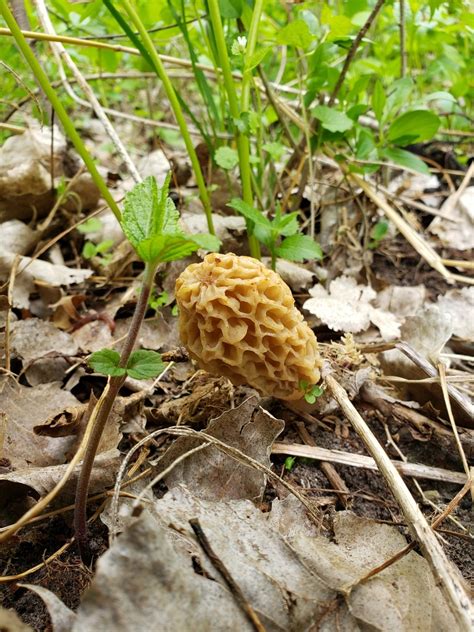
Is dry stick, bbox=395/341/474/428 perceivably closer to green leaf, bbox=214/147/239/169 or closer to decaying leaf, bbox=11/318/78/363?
green leaf, bbox=214/147/239/169

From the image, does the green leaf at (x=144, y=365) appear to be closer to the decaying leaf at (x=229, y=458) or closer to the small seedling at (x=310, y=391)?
the decaying leaf at (x=229, y=458)

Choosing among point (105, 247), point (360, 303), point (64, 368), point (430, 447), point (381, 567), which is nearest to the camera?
point (381, 567)

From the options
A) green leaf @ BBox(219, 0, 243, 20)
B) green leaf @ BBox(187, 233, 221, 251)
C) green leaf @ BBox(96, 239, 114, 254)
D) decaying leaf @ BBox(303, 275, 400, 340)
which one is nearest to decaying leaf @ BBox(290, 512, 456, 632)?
green leaf @ BBox(187, 233, 221, 251)

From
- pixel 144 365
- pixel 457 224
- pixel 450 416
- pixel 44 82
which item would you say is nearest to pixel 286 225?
pixel 450 416

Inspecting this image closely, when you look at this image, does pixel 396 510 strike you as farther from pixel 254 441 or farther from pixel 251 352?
pixel 251 352

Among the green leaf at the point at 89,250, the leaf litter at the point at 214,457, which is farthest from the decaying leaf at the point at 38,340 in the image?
the green leaf at the point at 89,250

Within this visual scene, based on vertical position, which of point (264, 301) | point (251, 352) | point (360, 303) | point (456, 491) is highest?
point (264, 301)

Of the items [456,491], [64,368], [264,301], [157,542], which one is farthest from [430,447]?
[64,368]
